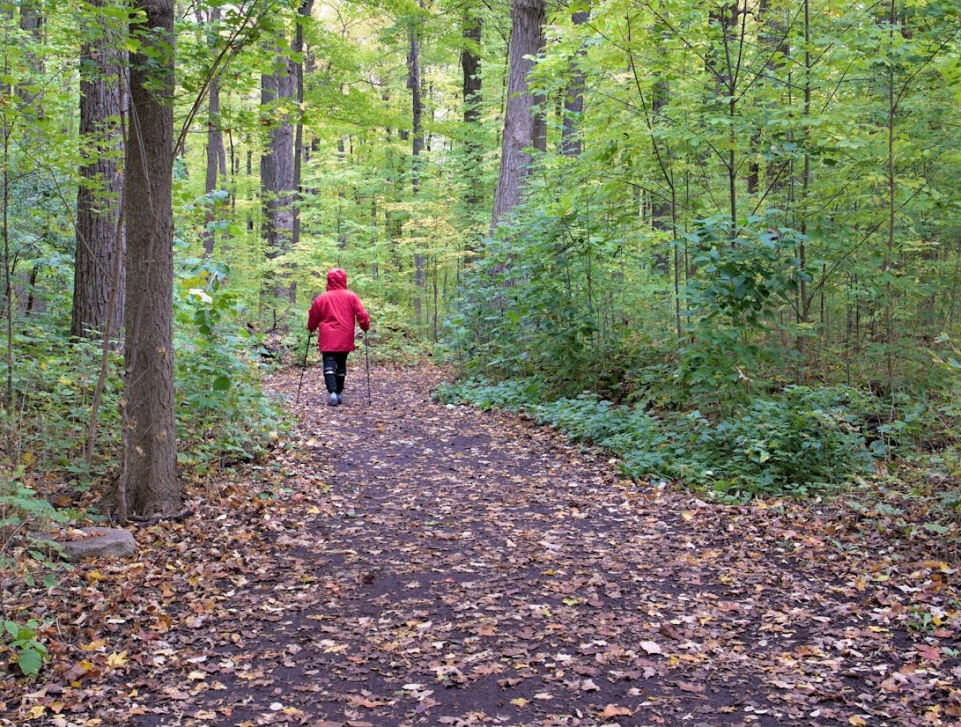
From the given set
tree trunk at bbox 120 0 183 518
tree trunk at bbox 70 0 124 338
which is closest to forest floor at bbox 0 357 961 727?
tree trunk at bbox 120 0 183 518

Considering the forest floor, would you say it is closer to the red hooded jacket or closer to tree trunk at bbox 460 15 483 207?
the red hooded jacket

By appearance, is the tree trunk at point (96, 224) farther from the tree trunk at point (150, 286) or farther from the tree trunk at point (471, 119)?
the tree trunk at point (471, 119)

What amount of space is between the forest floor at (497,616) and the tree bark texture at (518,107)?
7921 millimetres

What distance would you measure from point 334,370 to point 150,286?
234 inches

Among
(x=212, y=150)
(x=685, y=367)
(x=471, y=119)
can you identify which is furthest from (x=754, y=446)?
(x=212, y=150)

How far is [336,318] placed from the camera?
449 inches

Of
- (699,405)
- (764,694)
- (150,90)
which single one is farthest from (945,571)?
(150,90)

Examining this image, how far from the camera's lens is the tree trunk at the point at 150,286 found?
211 inches

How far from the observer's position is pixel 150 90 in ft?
17.6

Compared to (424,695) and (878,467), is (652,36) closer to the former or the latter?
(878,467)

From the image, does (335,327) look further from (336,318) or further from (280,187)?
(280,187)

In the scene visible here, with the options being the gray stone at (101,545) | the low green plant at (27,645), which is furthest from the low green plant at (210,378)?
the low green plant at (27,645)

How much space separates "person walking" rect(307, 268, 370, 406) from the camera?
1131 centimetres

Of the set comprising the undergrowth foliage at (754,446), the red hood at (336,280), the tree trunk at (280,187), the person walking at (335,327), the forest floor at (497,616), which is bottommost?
the forest floor at (497,616)
